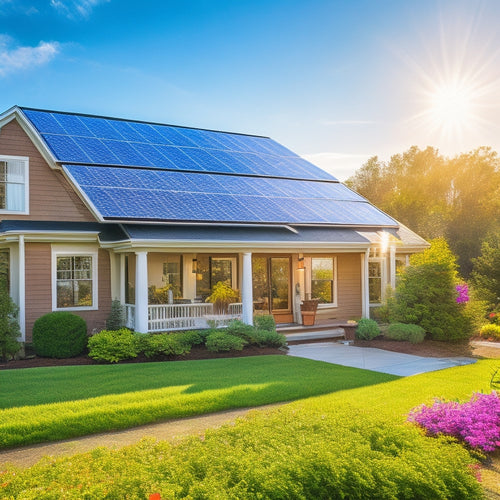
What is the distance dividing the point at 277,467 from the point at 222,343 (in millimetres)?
8368

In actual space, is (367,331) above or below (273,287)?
below

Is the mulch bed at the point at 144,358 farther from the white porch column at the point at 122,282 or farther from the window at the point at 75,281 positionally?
the white porch column at the point at 122,282

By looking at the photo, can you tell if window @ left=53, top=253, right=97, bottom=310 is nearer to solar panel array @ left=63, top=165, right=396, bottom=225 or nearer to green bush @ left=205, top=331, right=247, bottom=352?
solar panel array @ left=63, top=165, right=396, bottom=225

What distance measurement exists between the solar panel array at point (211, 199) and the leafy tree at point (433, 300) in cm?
364

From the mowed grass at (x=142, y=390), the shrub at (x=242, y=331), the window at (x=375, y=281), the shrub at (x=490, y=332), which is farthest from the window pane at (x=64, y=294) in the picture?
the shrub at (x=490, y=332)

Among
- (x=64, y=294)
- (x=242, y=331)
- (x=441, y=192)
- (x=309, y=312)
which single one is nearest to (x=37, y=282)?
(x=64, y=294)

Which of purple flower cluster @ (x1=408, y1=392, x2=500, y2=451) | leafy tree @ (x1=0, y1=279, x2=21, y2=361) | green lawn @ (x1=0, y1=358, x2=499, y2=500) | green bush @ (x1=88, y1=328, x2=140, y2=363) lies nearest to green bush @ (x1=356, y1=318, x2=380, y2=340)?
green bush @ (x1=88, y1=328, x2=140, y2=363)

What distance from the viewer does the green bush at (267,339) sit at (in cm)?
1386

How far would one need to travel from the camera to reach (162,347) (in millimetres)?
12664

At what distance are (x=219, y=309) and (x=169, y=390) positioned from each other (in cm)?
693

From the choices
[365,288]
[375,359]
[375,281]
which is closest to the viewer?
[375,359]

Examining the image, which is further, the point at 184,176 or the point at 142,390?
the point at 184,176

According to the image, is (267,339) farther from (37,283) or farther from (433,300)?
(37,283)

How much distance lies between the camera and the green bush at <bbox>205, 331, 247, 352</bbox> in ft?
42.8
